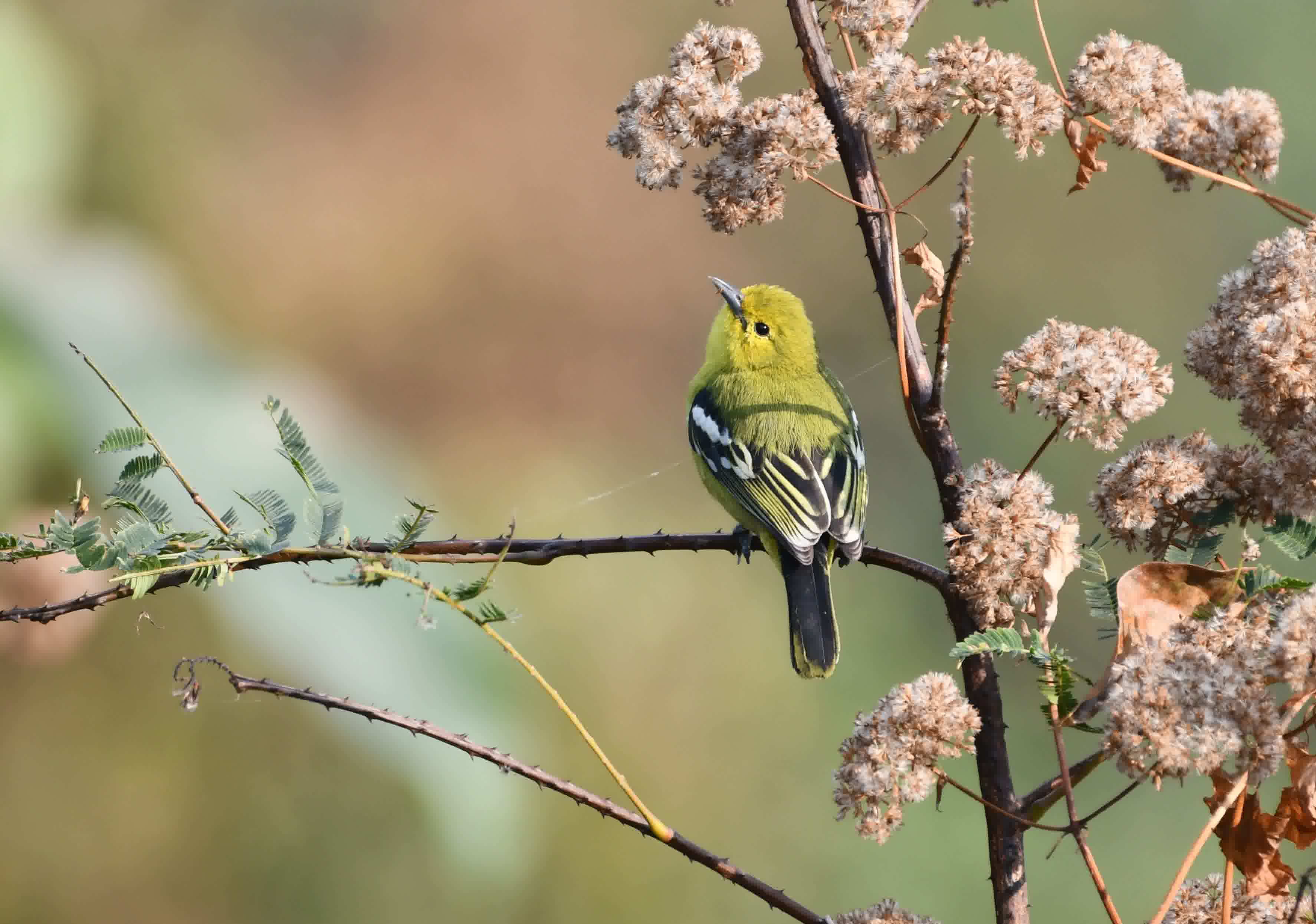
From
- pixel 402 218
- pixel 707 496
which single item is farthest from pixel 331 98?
pixel 707 496

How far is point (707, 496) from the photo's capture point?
5.81m

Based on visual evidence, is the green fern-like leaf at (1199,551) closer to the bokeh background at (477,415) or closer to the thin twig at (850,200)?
the thin twig at (850,200)

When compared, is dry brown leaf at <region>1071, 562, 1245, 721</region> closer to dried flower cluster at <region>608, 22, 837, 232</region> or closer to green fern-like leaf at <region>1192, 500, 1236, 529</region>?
green fern-like leaf at <region>1192, 500, 1236, 529</region>

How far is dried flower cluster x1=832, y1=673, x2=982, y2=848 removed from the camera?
1098mm

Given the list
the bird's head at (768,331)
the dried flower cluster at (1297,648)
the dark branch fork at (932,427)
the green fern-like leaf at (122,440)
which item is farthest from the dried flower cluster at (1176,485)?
the bird's head at (768,331)

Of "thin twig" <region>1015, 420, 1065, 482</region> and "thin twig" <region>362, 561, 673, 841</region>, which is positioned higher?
"thin twig" <region>1015, 420, 1065, 482</region>

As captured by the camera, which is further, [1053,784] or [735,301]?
[735,301]

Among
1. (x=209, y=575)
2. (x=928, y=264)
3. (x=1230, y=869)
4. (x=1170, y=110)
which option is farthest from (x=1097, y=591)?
(x=209, y=575)

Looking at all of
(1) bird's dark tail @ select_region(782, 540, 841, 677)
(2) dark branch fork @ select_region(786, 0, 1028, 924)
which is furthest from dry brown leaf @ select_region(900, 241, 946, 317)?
(1) bird's dark tail @ select_region(782, 540, 841, 677)

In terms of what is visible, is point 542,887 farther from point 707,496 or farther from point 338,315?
point 338,315

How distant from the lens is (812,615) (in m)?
2.42

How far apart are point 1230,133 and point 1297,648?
65 centimetres

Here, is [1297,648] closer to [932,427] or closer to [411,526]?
[932,427]

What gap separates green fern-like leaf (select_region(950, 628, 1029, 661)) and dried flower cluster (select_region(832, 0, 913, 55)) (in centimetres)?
65
